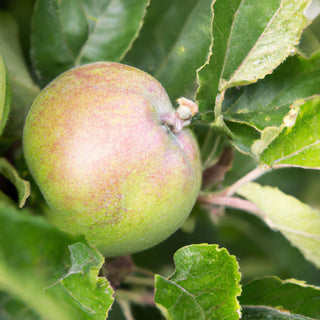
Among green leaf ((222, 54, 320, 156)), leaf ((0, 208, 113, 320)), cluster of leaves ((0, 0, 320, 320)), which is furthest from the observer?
green leaf ((222, 54, 320, 156))

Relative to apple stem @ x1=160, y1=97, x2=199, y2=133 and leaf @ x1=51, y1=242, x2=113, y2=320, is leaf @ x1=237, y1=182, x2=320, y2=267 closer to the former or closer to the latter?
apple stem @ x1=160, y1=97, x2=199, y2=133

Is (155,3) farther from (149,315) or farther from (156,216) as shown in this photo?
(149,315)

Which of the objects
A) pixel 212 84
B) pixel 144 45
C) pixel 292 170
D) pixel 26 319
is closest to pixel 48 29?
pixel 144 45

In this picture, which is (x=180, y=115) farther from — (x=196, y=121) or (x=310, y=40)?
(x=310, y=40)

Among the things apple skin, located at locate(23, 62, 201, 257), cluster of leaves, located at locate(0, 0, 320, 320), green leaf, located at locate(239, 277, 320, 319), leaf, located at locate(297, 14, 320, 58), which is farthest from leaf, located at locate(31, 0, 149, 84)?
green leaf, located at locate(239, 277, 320, 319)

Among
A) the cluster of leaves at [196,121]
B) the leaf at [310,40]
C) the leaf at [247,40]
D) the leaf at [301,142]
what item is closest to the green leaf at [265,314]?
the cluster of leaves at [196,121]

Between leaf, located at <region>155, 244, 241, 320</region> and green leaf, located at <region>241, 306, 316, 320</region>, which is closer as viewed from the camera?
leaf, located at <region>155, 244, 241, 320</region>

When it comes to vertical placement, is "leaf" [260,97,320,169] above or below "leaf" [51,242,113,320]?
above
